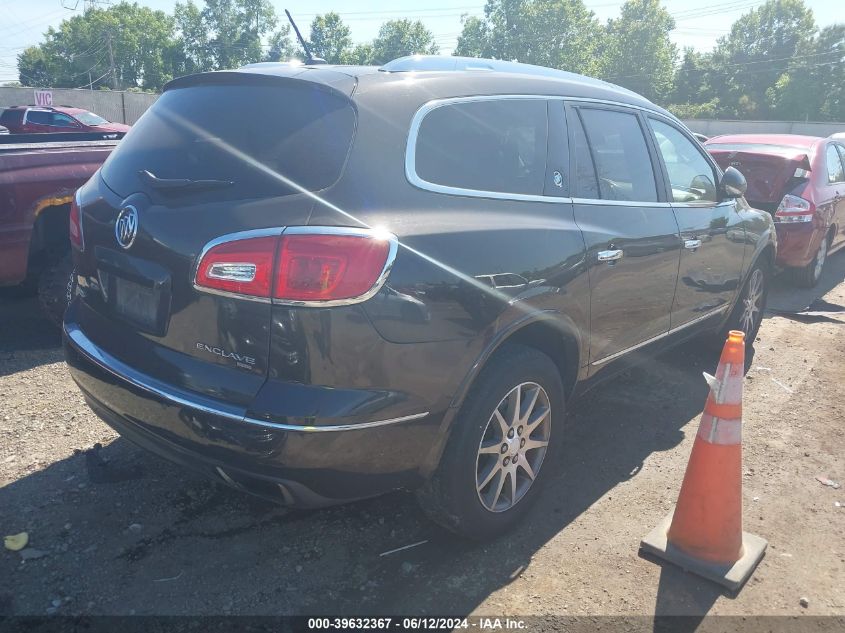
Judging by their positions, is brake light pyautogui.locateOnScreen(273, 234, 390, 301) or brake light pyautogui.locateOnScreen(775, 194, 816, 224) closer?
brake light pyautogui.locateOnScreen(273, 234, 390, 301)

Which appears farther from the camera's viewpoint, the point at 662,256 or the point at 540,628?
the point at 662,256

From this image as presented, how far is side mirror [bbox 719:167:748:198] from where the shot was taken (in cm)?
444

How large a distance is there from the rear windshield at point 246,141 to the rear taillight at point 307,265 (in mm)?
215

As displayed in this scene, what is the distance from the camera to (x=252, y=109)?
256 centimetres

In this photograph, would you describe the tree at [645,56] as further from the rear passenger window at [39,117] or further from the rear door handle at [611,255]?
the rear door handle at [611,255]

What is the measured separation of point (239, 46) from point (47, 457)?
3481 inches

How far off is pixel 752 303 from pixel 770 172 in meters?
2.88

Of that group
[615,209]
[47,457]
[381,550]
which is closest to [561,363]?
[615,209]

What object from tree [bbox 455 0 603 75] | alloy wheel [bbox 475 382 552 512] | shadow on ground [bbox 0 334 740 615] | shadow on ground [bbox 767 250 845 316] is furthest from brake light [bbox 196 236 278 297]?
tree [bbox 455 0 603 75]

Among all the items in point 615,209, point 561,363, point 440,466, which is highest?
point 615,209

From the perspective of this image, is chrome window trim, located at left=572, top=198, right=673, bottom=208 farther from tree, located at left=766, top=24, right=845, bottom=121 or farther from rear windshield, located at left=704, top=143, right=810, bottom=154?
tree, located at left=766, top=24, right=845, bottom=121

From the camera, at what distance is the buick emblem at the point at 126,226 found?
246cm

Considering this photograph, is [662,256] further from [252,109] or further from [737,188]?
[252,109]

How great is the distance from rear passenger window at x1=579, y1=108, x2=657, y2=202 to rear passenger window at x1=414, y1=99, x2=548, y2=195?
0.41 meters
